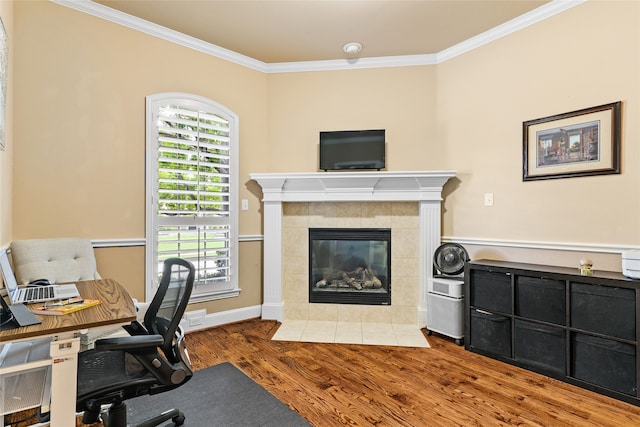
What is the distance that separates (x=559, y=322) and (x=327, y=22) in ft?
9.93

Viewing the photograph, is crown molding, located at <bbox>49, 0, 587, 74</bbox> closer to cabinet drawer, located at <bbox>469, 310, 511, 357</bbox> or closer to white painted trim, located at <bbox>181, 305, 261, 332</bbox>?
cabinet drawer, located at <bbox>469, 310, 511, 357</bbox>

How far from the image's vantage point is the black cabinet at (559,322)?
2.11m

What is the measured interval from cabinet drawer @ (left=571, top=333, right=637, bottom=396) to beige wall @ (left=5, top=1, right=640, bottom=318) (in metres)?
0.63

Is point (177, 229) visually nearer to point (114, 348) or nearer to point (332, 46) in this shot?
point (114, 348)

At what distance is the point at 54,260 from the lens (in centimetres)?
238

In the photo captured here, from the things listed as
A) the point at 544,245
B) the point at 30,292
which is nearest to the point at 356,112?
the point at 544,245

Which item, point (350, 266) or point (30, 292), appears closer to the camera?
point (30, 292)

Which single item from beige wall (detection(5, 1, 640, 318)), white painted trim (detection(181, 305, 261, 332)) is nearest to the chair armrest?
beige wall (detection(5, 1, 640, 318))

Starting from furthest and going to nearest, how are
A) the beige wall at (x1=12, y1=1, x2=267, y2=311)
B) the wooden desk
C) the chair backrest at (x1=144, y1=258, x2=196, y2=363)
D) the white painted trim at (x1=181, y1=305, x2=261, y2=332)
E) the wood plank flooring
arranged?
the white painted trim at (x1=181, y1=305, x2=261, y2=332)
the beige wall at (x1=12, y1=1, x2=267, y2=311)
the wood plank flooring
the chair backrest at (x1=144, y1=258, x2=196, y2=363)
the wooden desk

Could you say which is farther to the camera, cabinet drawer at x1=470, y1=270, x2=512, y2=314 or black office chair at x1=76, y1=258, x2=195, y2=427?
cabinet drawer at x1=470, y1=270, x2=512, y2=314

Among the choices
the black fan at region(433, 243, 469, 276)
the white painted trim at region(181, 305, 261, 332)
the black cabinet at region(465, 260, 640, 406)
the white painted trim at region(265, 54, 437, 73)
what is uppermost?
the white painted trim at region(265, 54, 437, 73)

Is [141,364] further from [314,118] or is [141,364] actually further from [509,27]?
[509,27]

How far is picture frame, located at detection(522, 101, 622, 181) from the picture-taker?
2.43 meters

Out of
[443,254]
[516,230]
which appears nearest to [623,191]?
[516,230]
